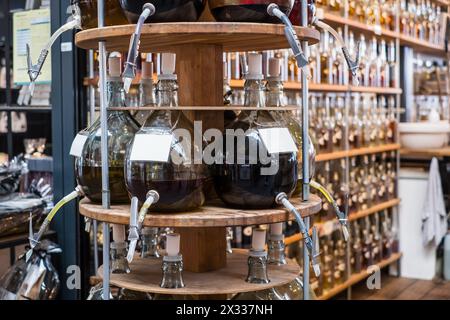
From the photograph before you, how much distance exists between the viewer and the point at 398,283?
4.73 metres

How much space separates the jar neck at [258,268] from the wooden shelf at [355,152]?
2.28m

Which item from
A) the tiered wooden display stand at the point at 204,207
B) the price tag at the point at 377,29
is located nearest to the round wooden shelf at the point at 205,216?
the tiered wooden display stand at the point at 204,207

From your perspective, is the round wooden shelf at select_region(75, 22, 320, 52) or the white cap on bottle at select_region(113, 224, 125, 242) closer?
the round wooden shelf at select_region(75, 22, 320, 52)

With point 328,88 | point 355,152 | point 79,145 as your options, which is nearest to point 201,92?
point 79,145

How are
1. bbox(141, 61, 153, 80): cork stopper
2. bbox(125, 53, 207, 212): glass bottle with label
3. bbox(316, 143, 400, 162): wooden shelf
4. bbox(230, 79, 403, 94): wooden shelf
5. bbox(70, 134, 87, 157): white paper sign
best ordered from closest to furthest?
bbox(125, 53, 207, 212): glass bottle with label, bbox(70, 134, 87, 157): white paper sign, bbox(141, 61, 153, 80): cork stopper, bbox(230, 79, 403, 94): wooden shelf, bbox(316, 143, 400, 162): wooden shelf

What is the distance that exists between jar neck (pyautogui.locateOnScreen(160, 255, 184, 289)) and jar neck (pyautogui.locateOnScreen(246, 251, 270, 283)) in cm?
17

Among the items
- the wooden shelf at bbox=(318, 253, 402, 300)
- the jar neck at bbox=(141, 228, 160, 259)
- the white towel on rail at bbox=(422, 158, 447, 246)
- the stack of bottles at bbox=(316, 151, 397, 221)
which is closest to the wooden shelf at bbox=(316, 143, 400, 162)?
the stack of bottles at bbox=(316, 151, 397, 221)

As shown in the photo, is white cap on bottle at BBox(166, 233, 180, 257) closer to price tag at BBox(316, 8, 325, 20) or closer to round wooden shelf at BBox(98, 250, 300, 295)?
round wooden shelf at BBox(98, 250, 300, 295)

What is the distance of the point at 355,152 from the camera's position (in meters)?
4.29

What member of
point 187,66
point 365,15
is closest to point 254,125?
point 187,66

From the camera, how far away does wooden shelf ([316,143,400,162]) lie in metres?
3.92

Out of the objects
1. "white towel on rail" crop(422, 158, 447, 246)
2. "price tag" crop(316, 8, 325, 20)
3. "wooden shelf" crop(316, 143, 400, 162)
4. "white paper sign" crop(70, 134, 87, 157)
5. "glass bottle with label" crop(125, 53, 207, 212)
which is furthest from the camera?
"white towel on rail" crop(422, 158, 447, 246)

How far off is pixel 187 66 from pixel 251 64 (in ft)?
0.53

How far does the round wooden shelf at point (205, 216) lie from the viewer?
4.63 ft
